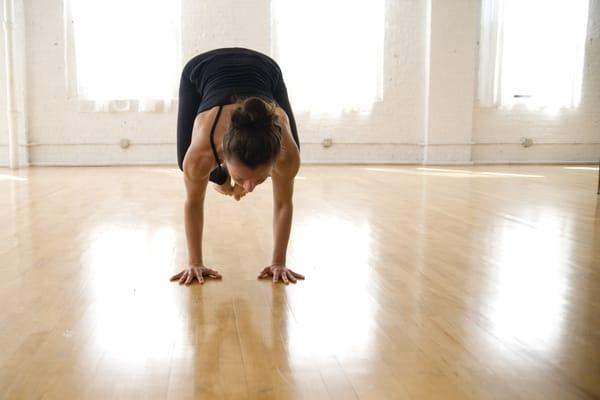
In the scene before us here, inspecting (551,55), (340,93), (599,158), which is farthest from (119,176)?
(599,158)

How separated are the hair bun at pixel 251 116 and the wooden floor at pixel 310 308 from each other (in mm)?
518

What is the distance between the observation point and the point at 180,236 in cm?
268

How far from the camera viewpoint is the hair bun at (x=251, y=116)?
146 centimetres

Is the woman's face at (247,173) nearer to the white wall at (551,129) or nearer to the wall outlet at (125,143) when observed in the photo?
the wall outlet at (125,143)

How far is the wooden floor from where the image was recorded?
111 centimetres

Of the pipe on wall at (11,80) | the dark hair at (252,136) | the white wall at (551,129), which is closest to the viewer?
Result: the dark hair at (252,136)

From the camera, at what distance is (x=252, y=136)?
4.76 feet

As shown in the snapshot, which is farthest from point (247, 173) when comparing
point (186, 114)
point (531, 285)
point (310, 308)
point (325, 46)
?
point (325, 46)

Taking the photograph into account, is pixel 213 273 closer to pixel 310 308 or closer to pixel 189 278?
pixel 189 278

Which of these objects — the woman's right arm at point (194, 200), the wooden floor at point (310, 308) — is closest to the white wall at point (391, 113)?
the wooden floor at point (310, 308)

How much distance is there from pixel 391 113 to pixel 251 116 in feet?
22.7

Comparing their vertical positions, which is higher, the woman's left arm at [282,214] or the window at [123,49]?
the window at [123,49]

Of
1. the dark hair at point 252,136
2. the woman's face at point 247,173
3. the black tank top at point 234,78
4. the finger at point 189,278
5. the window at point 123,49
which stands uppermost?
the window at point 123,49

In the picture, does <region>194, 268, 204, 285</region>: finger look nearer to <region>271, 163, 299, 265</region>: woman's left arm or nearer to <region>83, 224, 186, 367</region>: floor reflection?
<region>83, 224, 186, 367</region>: floor reflection
